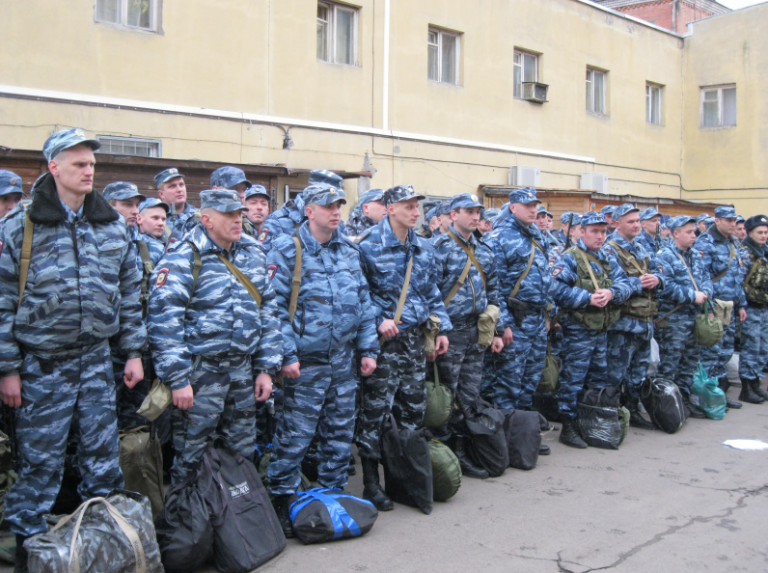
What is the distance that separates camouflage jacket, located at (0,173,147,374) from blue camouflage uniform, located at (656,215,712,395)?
5.74 meters

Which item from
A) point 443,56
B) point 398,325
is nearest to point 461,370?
point 398,325

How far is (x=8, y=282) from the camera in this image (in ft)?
12.4

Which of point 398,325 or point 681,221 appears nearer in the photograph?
point 398,325

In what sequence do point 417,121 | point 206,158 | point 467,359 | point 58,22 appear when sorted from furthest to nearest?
point 417,121
point 206,158
point 58,22
point 467,359

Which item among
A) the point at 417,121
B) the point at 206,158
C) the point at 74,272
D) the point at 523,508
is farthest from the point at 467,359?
the point at 417,121

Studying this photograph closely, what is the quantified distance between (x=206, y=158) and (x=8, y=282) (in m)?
8.89

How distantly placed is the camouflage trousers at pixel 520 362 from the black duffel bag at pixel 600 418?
1.74ft

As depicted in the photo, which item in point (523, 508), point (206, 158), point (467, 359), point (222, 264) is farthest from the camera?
point (206, 158)

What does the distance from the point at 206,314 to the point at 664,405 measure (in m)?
4.92

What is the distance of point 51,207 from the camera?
12.6 feet

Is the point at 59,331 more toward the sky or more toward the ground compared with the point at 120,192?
more toward the ground

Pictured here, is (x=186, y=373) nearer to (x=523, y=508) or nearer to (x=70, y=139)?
(x=70, y=139)

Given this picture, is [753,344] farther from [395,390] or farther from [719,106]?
[719,106]

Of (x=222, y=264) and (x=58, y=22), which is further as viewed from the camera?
(x=58, y=22)
